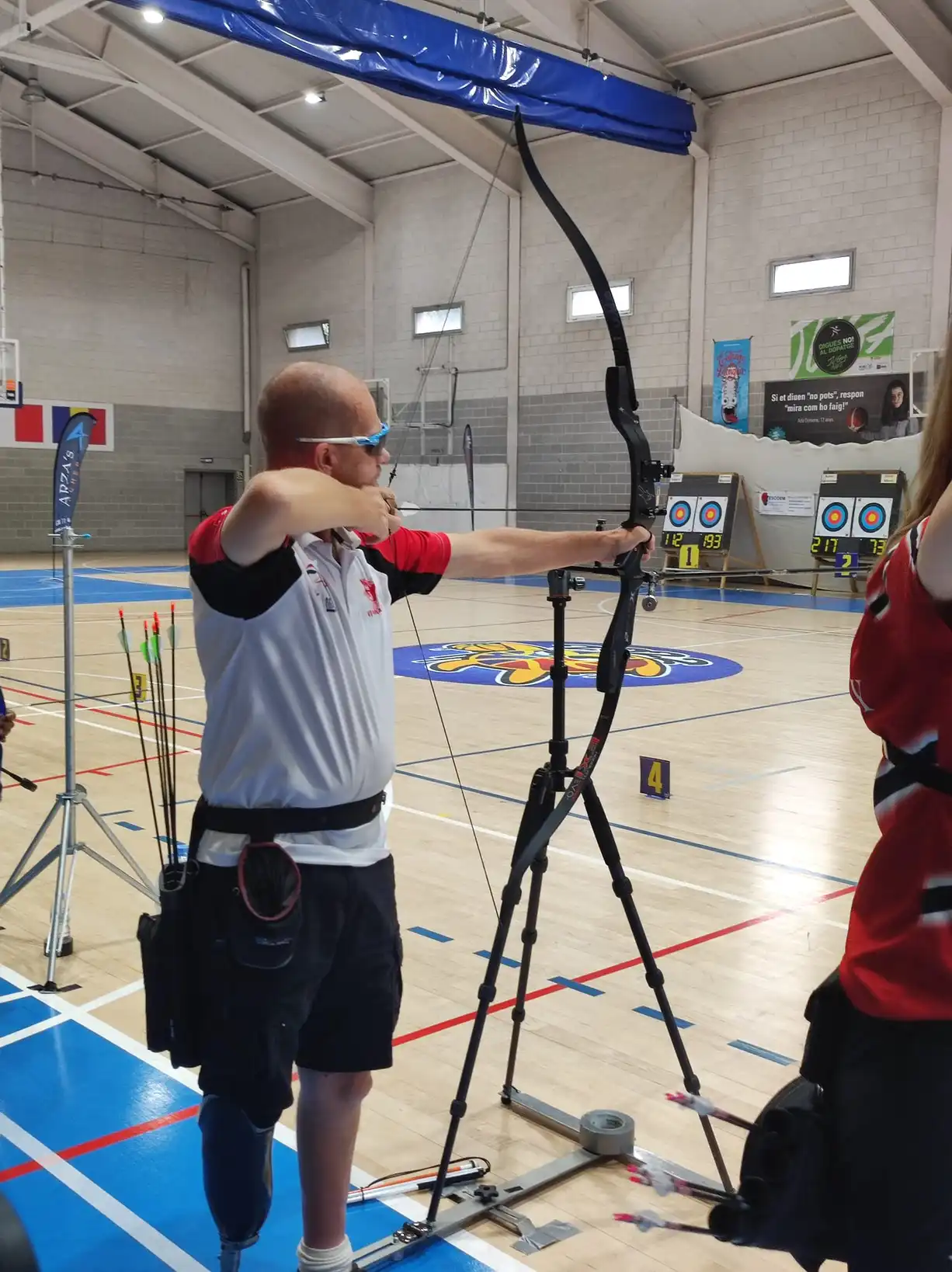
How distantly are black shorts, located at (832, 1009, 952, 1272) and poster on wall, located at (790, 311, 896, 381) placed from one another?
498 inches

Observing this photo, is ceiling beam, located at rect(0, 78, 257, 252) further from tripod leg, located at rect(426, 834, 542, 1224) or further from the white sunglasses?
tripod leg, located at rect(426, 834, 542, 1224)

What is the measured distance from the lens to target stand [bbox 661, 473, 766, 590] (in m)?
13.6

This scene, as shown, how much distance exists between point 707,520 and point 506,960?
11.2 meters

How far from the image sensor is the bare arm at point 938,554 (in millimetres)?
926

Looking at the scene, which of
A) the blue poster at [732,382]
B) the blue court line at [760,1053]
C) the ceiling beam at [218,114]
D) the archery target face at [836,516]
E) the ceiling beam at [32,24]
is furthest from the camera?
the ceiling beam at [218,114]

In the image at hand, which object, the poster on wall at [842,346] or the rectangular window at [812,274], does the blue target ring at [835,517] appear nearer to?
the poster on wall at [842,346]

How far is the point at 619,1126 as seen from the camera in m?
2.15

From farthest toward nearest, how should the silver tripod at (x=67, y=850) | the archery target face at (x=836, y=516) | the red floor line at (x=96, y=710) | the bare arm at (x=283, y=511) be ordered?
1. the archery target face at (x=836, y=516)
2. the red floor line at (x=96, y=710)
3. the silver tripod at (x=67, y=850)
4. the bare arm at (x=283, y=511)

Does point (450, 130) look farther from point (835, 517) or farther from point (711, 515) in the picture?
point (835, 517)

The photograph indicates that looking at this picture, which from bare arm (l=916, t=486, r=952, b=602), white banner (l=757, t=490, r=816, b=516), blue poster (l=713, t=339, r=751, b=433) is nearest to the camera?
bare arm (l=916, t=486, r=952, b=602)

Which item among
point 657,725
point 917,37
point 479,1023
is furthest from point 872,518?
point 479,1023

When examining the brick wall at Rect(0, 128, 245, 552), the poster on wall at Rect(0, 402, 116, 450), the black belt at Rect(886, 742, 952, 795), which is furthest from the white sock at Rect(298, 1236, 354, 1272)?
the brick wall at Rect(0, 128, 245, 552)

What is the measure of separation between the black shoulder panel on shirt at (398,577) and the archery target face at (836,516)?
1131 centimetres

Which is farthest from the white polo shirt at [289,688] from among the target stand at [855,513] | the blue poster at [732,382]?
the blue poster at [732,382]
